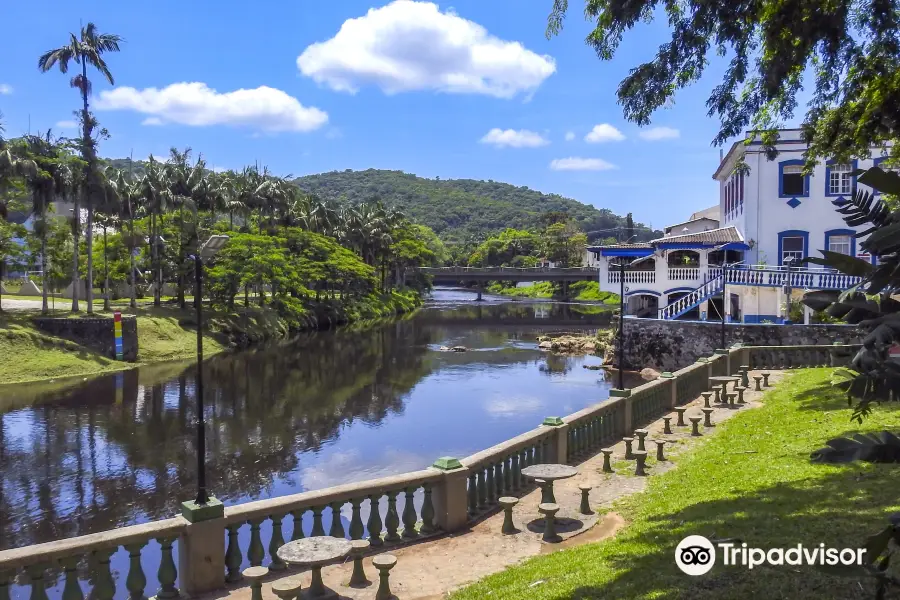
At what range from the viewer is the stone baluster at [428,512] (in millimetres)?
10086

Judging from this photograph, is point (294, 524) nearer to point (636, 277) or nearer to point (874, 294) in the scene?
point (874, 294)

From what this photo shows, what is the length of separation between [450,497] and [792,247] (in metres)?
33.5

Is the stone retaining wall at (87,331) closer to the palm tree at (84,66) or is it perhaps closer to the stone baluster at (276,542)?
the palm tree at (84,66)

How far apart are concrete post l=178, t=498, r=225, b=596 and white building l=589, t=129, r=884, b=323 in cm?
2900

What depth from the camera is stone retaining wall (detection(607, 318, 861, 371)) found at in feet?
105

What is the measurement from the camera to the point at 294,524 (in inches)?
342

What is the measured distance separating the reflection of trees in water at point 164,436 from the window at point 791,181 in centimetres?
2179

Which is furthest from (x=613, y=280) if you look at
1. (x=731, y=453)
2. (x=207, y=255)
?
(x=207, y=255)

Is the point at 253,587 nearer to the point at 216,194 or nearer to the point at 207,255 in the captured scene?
the point at 207,255

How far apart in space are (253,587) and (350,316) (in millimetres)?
67170

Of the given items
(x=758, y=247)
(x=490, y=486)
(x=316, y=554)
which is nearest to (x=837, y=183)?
(x=758, y=247)

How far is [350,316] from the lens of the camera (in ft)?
243

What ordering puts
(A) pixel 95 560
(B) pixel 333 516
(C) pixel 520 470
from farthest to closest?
(C) pixel 520 470
(B) pixel 333 516
(A) pixel 95 560

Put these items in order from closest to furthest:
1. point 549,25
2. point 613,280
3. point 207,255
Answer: point 207,255 → point 549,25 → point 613,280
